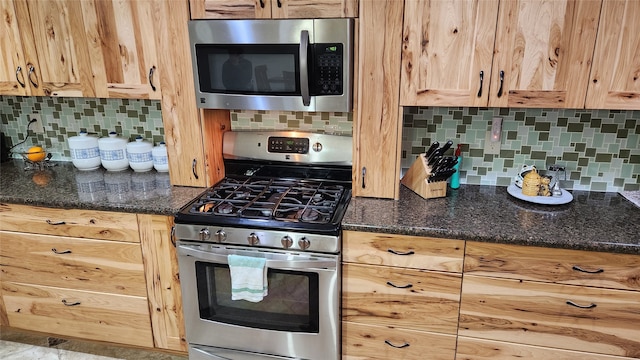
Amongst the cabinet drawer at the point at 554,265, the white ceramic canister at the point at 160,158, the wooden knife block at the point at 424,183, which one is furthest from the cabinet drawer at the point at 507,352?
the white ceramic canister at the point at 160,158

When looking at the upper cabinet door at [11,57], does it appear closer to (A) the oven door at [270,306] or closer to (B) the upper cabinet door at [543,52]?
(A) the oven door at [270,306]

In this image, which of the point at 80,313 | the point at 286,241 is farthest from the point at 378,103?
the point at 80,313

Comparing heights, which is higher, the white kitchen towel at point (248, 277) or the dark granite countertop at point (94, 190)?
the dark granite countertop at point (94, 190)

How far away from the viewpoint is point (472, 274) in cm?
183

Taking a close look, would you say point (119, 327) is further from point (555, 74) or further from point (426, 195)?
point (555, 74)

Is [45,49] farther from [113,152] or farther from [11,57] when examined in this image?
[113,152]

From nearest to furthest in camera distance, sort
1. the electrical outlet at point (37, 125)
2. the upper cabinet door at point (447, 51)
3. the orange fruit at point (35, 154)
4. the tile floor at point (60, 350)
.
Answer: the upper cabinet door at point (447, 51), the tile floor at point (60, 350), the orange fruit at point (35, 154), the electrical outlet at point (37, 125)

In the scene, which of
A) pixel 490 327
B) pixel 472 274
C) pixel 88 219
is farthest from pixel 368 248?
pixel 88 219

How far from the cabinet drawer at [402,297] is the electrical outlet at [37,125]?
2188mm

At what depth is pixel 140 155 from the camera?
255 cm

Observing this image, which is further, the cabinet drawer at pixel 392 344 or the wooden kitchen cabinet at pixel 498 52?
the cabinet drawer at pixel 392 344

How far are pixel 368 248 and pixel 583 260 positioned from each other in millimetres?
823

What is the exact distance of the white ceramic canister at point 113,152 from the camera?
2.57m

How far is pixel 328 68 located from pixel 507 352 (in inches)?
56.5
